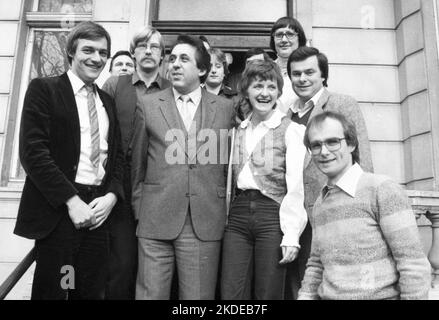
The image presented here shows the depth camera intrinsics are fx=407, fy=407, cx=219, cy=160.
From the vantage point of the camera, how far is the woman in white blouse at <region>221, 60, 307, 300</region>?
98.7 inches

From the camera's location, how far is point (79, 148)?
8.39 ft

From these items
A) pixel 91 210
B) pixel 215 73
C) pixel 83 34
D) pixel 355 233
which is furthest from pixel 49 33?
pixel 355 233

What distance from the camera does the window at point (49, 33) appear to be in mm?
6004

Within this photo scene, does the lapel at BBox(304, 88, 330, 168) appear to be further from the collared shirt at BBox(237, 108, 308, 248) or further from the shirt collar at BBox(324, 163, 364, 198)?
the shirt collar at BBox(324, 163, 364, 198)

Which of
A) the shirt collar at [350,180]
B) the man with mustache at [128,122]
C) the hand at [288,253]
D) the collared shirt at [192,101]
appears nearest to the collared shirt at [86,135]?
the man with mustache at [128,122]

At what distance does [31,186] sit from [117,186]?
522mm

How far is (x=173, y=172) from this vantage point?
8.95 feet

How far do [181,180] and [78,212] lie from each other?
680 millimetres

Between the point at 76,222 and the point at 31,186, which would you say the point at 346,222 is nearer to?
the point at 76,222

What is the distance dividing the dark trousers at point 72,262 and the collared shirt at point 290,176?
3.25 feet

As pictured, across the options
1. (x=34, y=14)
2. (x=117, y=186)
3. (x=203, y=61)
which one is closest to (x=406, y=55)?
(x=203, y=61)

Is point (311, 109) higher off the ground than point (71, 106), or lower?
higher

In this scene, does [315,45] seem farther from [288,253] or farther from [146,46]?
[288,253]

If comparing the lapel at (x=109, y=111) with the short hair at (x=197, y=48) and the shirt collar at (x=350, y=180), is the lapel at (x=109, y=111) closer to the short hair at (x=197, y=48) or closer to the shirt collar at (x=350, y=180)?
the short hair at (x=197, y=48)
